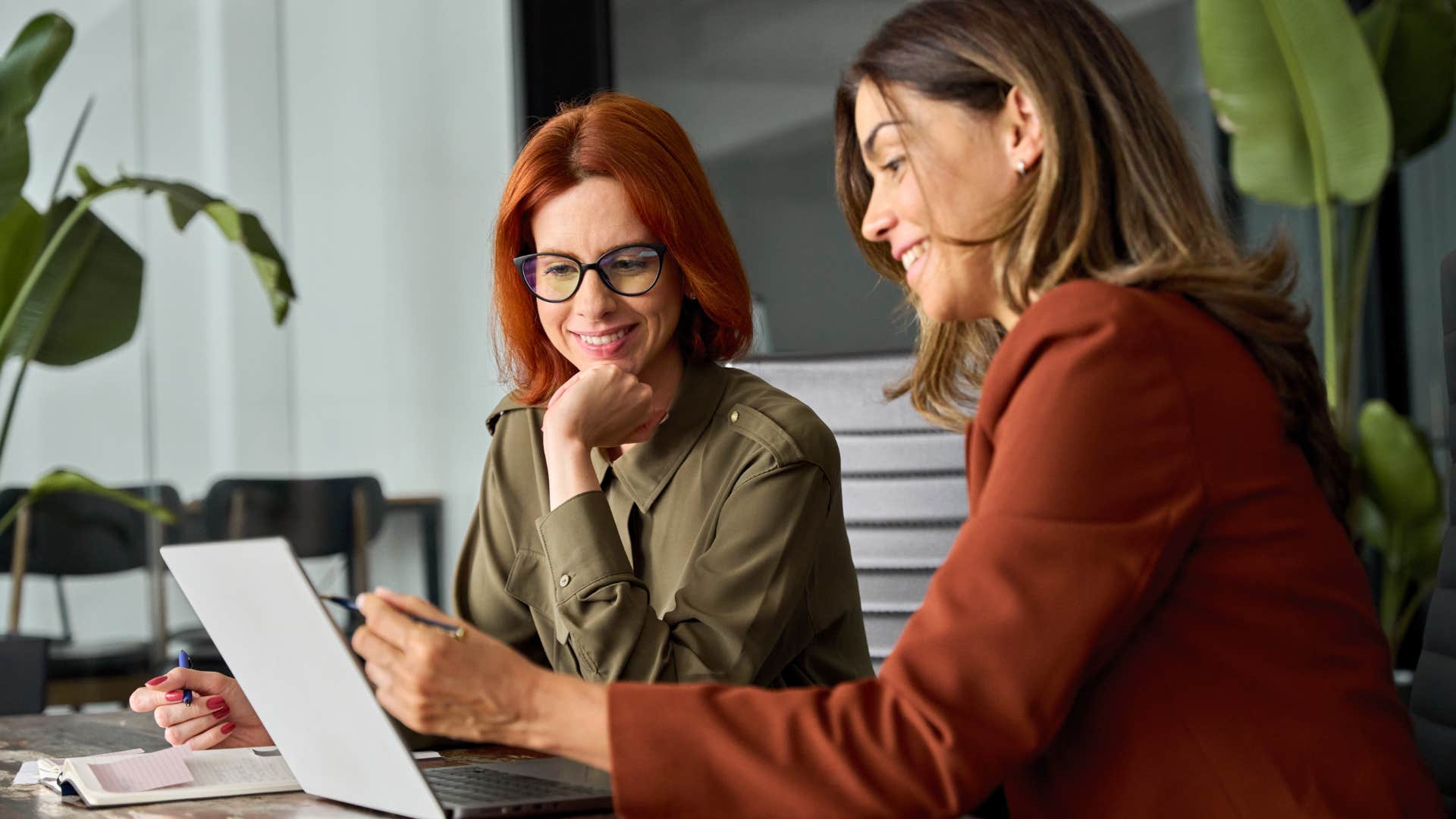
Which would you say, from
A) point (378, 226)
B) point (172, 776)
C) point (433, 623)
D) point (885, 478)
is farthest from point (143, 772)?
point (378, 226)

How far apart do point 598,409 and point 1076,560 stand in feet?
2.12

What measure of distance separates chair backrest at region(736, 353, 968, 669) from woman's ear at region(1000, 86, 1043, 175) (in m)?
0.91

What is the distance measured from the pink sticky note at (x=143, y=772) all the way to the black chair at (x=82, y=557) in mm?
2480

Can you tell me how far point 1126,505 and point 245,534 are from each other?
10.4ft

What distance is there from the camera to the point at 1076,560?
80cm

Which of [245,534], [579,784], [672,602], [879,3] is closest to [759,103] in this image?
[879,3]

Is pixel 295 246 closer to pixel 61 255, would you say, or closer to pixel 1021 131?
pixel 61 255

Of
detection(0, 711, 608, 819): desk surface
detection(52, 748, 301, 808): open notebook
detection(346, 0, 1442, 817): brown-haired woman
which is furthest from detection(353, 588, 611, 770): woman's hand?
detection(52, 748, 301, 808): open notebook

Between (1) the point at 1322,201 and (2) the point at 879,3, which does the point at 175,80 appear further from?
(1) the point at 1322,201

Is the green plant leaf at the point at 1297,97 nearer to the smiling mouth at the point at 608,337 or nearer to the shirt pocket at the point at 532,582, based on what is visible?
the smiling mouth at the point at 608,337

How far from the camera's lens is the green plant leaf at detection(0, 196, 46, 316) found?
114 inches

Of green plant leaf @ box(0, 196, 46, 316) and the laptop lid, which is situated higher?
A: green plant leaf @ box(0, 196, 46, 316)

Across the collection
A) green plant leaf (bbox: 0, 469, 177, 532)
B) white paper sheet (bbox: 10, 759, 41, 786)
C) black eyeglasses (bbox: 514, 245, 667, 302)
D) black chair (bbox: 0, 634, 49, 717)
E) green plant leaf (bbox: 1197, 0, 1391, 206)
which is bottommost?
black chair (bbox: 0, 634, 49, 717)

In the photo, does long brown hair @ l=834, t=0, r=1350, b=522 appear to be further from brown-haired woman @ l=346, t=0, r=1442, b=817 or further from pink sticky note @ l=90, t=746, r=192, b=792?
pink sticky note @ l=90, t=746, r=192, b=792
